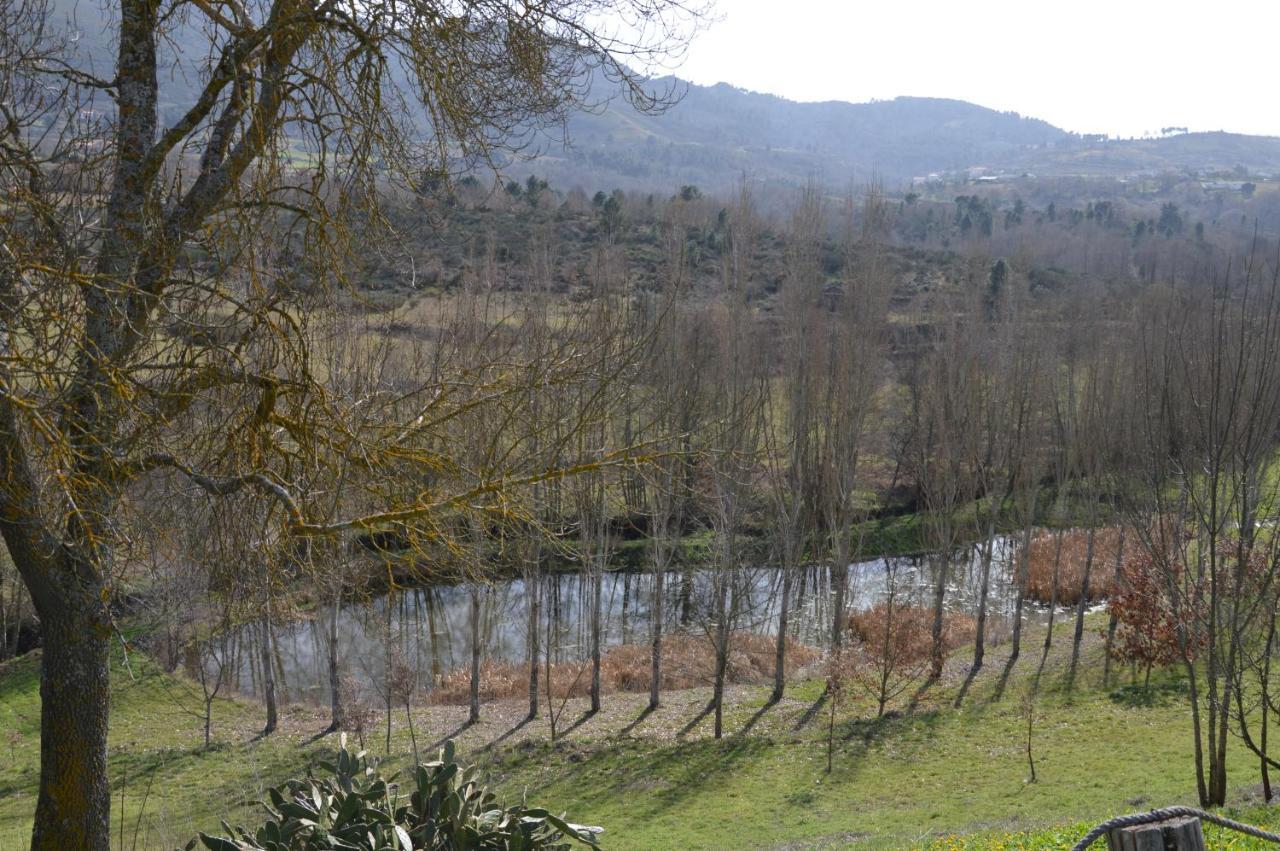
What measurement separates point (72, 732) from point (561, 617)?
2587 centimetres

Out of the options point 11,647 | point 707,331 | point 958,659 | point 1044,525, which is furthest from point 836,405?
point 11,647

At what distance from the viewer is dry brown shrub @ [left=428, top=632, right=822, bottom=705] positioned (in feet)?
80.6

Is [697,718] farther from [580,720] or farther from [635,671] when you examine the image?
[635,671]

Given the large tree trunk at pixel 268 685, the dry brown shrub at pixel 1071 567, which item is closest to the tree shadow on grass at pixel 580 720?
the large tree trunk at pixel 268 685

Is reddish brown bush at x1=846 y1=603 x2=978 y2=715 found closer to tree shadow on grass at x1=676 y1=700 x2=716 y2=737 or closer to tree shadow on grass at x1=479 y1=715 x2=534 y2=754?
tree shadow on grass at x1=676 y1=700 x2=716 y2=737

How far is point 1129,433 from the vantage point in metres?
17.2

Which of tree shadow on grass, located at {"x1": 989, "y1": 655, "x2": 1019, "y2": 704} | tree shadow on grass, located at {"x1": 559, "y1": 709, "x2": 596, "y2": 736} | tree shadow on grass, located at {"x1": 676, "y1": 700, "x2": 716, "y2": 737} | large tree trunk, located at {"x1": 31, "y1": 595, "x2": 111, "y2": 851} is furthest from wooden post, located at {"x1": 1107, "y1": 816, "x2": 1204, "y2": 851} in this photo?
tree shadow on grass, located at {"x1": 989, "y1": 655, "x2": 1019, "y2": 704}

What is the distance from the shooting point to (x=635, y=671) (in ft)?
84.1

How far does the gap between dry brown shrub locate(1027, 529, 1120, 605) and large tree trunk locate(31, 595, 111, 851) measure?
29118 mm

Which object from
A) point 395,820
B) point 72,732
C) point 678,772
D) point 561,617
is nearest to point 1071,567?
point 561,617

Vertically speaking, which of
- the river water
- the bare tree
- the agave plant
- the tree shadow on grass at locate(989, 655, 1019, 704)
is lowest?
the river water

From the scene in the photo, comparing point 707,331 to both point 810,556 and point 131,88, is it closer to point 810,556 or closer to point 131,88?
point 810,556

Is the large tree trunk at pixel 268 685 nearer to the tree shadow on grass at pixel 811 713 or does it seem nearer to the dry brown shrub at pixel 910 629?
the tree shadow on grass at pixel 811 713

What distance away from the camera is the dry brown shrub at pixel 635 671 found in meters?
24.6
